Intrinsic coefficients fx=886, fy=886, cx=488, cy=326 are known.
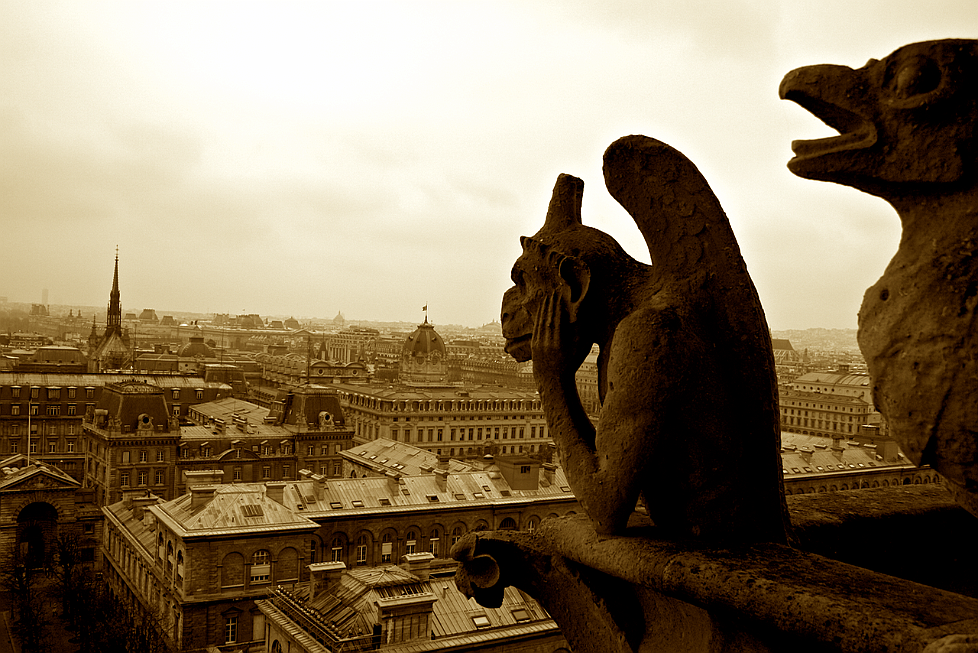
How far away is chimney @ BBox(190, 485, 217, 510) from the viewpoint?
2856cm

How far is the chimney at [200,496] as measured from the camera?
28.6 meters

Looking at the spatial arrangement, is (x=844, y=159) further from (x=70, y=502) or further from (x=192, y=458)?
(x=192, y=458)

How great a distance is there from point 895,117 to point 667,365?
45.6 inches

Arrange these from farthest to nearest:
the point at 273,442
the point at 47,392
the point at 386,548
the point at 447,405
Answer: the point at 447,405 → the point at 47,392 → the point at 273,442 → the point at 386,548

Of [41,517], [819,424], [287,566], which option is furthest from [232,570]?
[819,424]

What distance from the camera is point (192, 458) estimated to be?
44656 mm

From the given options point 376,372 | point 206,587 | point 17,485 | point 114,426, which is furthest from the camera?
point 376,372

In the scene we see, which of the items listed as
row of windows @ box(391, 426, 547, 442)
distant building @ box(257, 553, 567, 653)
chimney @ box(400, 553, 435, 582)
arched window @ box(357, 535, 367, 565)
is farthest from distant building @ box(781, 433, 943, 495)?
distant building @ box(257, 553, 567, 653)

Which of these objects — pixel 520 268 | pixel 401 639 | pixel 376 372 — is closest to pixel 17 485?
pixel 401 639

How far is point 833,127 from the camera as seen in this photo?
2783 mm

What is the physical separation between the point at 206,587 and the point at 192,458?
19028mm

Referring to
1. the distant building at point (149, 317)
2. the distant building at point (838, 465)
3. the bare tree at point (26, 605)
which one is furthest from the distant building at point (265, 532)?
the distant building at point (149, 317)

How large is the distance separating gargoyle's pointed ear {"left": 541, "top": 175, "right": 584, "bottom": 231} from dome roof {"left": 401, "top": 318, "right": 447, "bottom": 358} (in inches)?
3307

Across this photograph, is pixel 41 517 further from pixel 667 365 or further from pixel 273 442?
pixel 667 365
